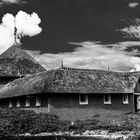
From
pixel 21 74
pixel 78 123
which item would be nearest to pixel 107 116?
pixel 78 123

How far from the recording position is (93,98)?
137 ft

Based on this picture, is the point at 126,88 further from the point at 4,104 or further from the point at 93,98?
the point at 4,104

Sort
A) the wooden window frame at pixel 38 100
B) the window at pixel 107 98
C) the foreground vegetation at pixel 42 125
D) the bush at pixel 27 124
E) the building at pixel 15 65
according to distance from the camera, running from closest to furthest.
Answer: the foreground vegetation at pixel 42 125, the bush at pixel 27 124, the wooden window frame at pixel 38 100, the window at pixel 107 98, the building at pixel 15 65

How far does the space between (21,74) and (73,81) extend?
46.5 ft

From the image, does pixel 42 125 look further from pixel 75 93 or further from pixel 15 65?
pixel 15 65

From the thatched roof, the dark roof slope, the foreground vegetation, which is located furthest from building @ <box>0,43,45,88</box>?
the foreground vegetation

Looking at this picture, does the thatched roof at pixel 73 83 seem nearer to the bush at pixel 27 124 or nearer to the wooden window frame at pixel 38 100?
the wooden window frame at pixel 38 100

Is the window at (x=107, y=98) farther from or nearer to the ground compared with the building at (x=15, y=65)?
nearer to the ground

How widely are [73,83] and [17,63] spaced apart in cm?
1632

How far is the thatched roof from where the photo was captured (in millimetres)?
39500

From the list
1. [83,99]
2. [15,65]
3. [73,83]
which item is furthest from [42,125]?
[15,65]

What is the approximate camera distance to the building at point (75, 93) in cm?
3900

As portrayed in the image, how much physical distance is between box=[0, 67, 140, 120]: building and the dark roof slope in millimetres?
5251

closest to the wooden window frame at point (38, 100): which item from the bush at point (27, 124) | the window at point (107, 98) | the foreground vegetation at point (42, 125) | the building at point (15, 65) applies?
the foreground vegetation at point (42, 125)
